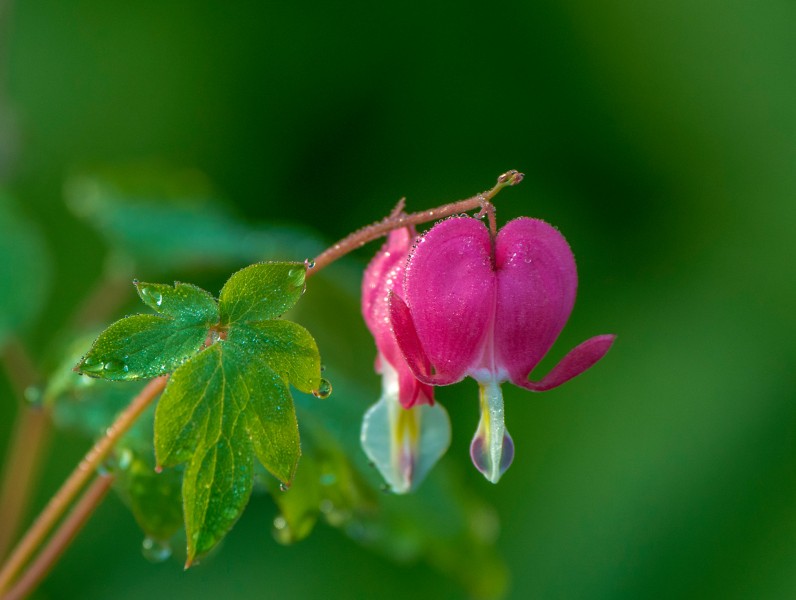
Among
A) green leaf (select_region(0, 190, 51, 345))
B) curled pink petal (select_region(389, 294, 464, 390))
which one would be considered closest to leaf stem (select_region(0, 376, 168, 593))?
curled pink petal (select_region(389, 294, 464, 390))

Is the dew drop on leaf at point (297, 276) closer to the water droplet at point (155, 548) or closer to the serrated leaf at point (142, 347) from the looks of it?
the serrated leaf at point (142, 347)

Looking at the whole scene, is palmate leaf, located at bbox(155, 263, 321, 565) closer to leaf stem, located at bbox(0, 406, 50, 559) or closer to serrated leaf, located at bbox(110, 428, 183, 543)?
serrated leaf, located at bbox(110, 428, 183, 543)

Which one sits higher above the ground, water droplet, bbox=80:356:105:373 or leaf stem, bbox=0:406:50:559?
water droplet, bbox=80:356:105:373

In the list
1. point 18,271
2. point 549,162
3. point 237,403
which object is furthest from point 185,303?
point 549,162

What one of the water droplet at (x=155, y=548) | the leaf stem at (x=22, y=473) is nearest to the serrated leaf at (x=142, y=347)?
the water droplet at (x=155, y=548)

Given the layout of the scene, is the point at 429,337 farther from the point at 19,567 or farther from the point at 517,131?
the point at 517,131

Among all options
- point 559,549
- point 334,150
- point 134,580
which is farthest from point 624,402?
point 134,580
